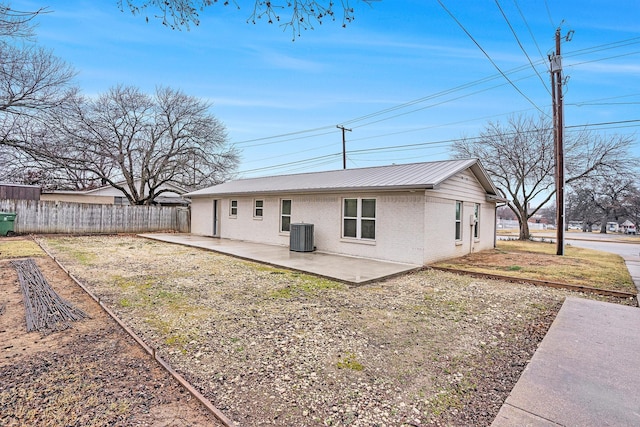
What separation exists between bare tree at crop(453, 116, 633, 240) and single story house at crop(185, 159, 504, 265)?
32.3ft

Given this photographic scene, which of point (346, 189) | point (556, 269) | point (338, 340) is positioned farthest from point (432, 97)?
point (338, 340)

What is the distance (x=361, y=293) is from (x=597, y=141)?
21708 mm

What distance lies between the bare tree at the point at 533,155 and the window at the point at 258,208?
615 inches

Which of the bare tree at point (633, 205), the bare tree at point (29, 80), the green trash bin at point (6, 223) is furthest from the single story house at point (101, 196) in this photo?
the bare tree at point (633, 205)

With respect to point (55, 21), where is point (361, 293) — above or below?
below

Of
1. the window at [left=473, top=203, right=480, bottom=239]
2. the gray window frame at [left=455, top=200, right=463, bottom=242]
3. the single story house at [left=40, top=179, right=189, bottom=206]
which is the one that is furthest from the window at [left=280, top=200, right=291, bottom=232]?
the single story house at [left=40, top=179, right=189, bottom=206]

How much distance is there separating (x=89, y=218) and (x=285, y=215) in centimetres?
1157

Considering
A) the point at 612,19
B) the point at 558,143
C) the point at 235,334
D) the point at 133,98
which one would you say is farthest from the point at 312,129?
the point at 235,334

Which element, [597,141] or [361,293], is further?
[597,141]

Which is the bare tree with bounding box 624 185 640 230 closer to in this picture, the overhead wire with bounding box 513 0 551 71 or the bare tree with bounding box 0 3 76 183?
the overhead wire with bounding box 513 0 551 71

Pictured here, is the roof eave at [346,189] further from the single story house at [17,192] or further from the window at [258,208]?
the single story house at [17,192]

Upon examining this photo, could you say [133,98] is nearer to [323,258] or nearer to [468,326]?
[323,258]

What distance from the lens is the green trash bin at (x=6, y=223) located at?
47.8 ft

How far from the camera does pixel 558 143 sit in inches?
461
